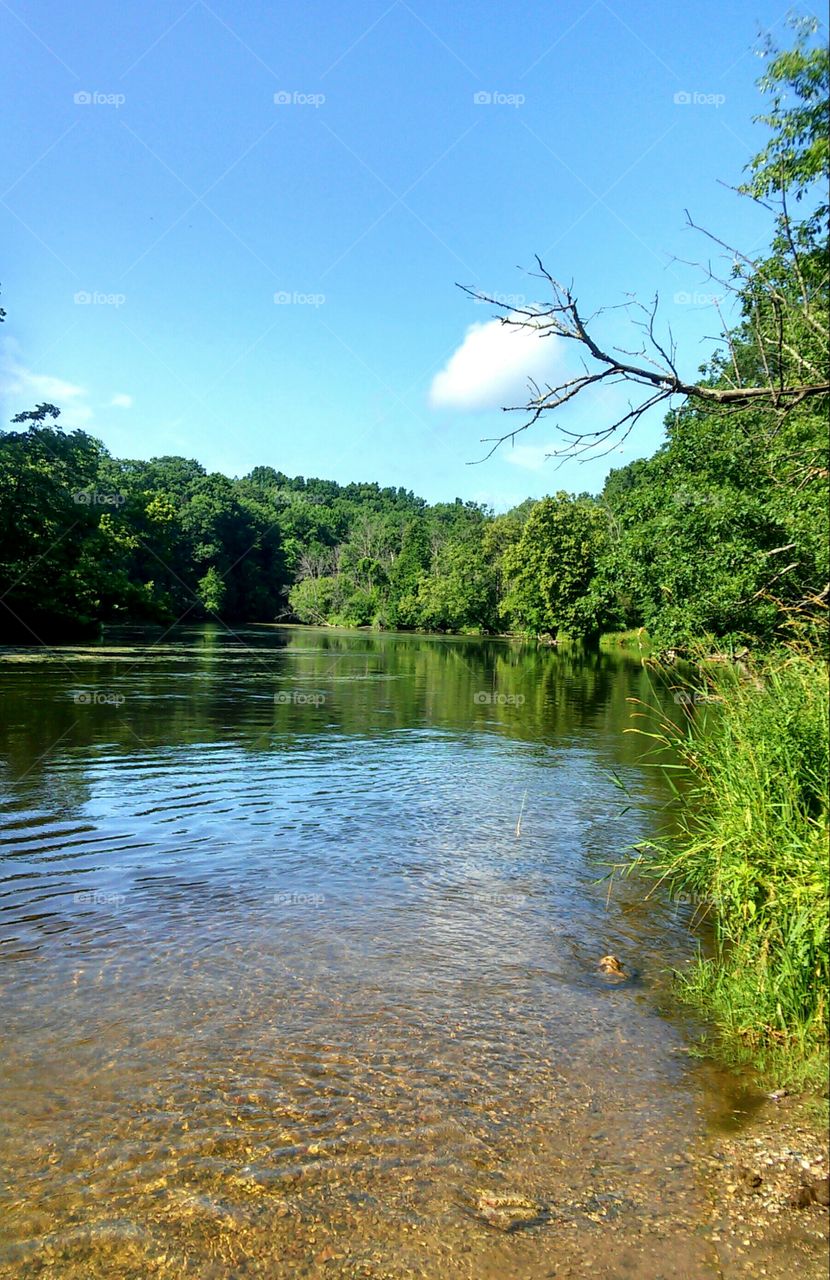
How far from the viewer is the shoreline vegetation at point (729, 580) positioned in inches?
213

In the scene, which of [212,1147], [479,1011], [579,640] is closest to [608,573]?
[479,1011]

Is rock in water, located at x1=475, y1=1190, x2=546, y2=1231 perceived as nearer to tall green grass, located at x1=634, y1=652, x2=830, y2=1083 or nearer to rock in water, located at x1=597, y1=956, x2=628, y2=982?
tall green grass, located at x1=634, y1=652, x2=830, y2=1083

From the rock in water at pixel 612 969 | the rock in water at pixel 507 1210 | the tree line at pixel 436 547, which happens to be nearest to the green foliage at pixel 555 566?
Result: the tree line at pixel 436 547

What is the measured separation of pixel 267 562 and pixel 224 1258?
131055 millimetres

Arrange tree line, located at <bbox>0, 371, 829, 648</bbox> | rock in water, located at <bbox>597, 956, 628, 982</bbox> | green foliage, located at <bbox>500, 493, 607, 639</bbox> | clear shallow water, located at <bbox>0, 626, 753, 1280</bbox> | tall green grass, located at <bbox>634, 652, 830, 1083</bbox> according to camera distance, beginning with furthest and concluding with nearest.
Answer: green foliage, located at <bbox>500, 493, 607, 639</bbox>
tree line, located at <bbox>0, 371, 829, 648</bbox>
rock in water, located at <bbox>597, 956, 628, 982</bbox>
tall green grass, located at <bbox>634, 652, 830, 1083</bbox>
clear shallow water, located at <bbox>0, 626, 753, 1280</bbox>

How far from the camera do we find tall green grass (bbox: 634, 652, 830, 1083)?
5.30 metres

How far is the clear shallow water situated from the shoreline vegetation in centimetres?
88

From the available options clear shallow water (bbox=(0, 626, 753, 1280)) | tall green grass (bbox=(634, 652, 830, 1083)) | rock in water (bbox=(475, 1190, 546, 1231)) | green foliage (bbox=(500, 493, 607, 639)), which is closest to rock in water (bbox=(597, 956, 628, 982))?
clear shallow water (bbox=(0, 626, 753, 1280))

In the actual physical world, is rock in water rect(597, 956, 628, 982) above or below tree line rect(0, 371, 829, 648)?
below

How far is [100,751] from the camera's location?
1670 cm

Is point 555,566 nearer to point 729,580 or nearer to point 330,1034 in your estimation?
point 729,580

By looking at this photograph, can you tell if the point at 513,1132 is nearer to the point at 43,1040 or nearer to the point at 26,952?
the point at 43,1040

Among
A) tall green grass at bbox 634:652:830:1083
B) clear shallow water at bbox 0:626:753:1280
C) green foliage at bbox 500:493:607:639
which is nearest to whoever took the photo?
clear shallow water at bbox 0:626:753:1280

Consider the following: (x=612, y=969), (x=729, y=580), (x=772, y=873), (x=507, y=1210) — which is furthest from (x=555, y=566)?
(x=507, y=1210)
